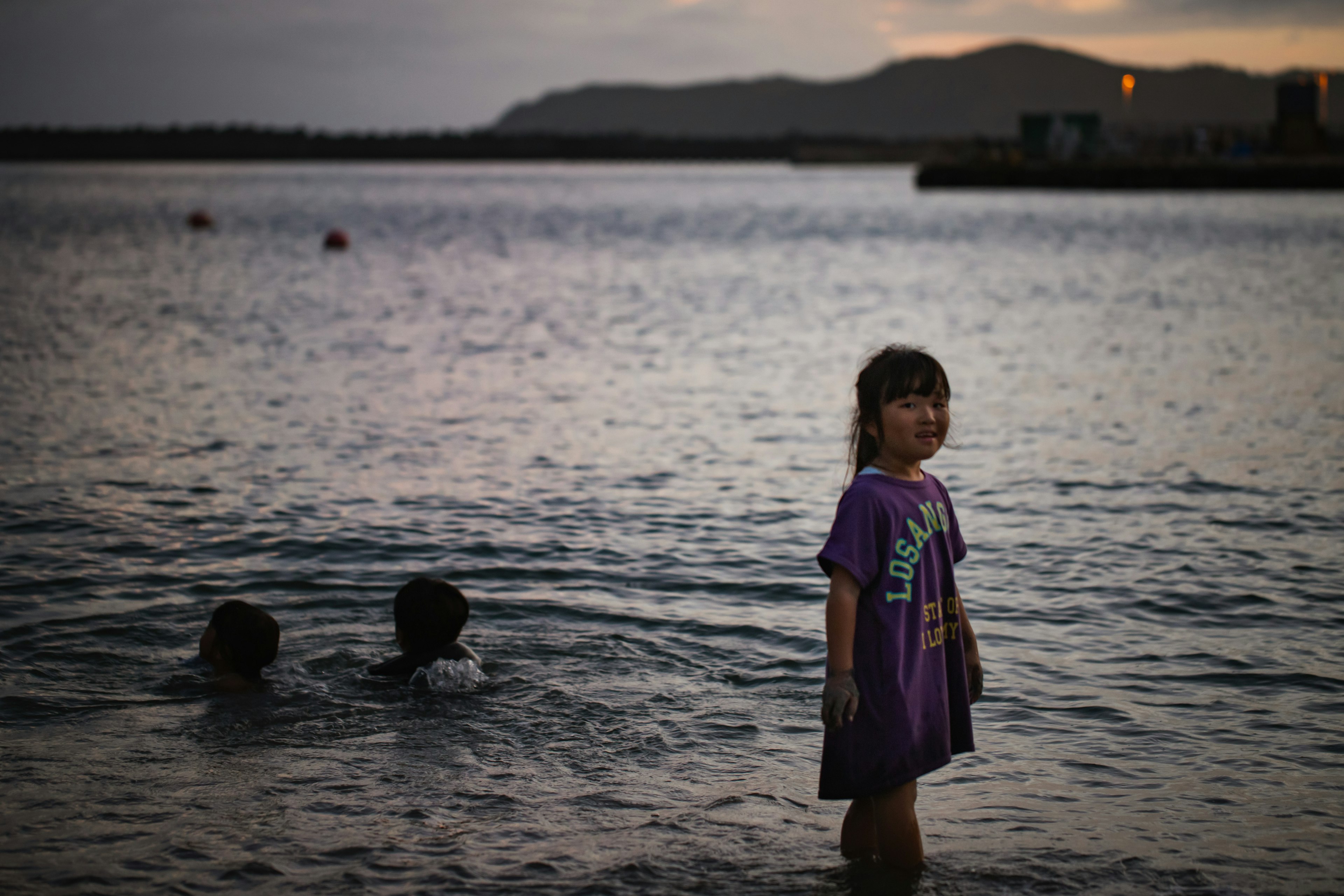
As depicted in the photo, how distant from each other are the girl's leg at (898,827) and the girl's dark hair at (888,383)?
1059mm

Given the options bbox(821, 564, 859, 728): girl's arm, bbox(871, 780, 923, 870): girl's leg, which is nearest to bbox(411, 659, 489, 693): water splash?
bbox(871, 780, 923, 870): girl's leg

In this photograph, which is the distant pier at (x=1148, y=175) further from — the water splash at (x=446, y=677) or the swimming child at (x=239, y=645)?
the swimming child at (x=239, y=645)

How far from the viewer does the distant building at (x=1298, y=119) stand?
82.2 m

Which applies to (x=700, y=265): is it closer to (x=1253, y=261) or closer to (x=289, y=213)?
(x=1253, y=261)

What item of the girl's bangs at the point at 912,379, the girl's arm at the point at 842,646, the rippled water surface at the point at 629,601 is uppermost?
the girl's bangs at the point at 912,379

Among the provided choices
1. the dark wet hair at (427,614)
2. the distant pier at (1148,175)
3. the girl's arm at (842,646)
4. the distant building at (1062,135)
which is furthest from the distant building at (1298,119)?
the girl's arm at (842,646)

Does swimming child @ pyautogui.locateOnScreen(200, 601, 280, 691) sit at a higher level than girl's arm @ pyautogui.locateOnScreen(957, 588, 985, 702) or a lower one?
lower

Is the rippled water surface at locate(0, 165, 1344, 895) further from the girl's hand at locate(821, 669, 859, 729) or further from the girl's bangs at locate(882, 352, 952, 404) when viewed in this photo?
the girl's bangs at locate(882, 352, 952, 404)

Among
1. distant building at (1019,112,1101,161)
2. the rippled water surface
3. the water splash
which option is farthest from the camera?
distant building at (1019,112,1101,161)

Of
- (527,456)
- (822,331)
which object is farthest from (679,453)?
(822,331)

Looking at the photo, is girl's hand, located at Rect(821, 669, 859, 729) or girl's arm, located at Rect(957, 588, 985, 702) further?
girl's arm, located at Rect(957, 588, 985, 702)

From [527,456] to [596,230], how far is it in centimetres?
5115

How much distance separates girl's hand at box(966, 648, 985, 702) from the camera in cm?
434

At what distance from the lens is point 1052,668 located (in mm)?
6934
